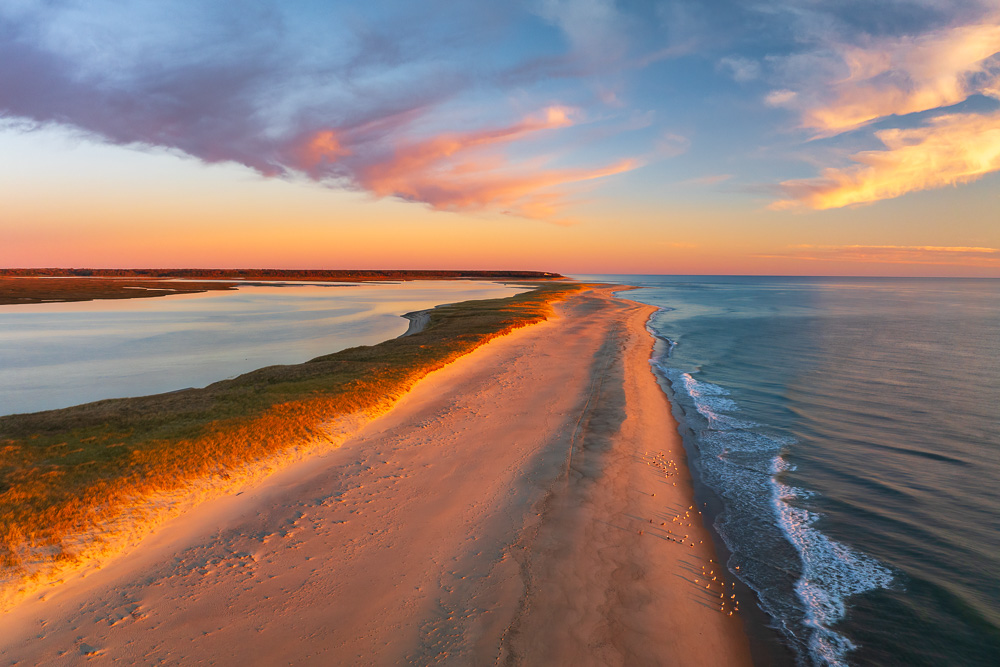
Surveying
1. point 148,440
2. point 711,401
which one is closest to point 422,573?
point 148,440

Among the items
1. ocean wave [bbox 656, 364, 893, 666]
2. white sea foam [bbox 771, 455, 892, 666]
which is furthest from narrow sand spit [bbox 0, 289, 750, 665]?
white sea foam [bbox 771, 455, 892, 666]

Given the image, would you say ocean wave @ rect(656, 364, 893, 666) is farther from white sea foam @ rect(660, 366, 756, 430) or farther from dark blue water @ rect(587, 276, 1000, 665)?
white sea foam @ rect(660, 366, 756, 430)

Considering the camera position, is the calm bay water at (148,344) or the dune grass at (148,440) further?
the calm bay water at (148,344)

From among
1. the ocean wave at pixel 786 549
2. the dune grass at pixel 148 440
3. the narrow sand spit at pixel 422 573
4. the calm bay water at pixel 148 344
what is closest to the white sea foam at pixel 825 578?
the ocean wave at pixel 786 549

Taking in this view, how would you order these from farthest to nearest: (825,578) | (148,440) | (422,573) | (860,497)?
(148,440) → (860,497) → (825,578) → (422,573)

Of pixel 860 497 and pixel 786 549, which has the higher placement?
pixel 860 497

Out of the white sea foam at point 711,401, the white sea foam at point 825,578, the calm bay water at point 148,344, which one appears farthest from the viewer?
the calm bay water at point 148,344

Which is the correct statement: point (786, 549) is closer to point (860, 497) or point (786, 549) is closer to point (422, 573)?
point (860, 497)

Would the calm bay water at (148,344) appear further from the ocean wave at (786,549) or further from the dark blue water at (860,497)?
the dark blue water at (860,497)
